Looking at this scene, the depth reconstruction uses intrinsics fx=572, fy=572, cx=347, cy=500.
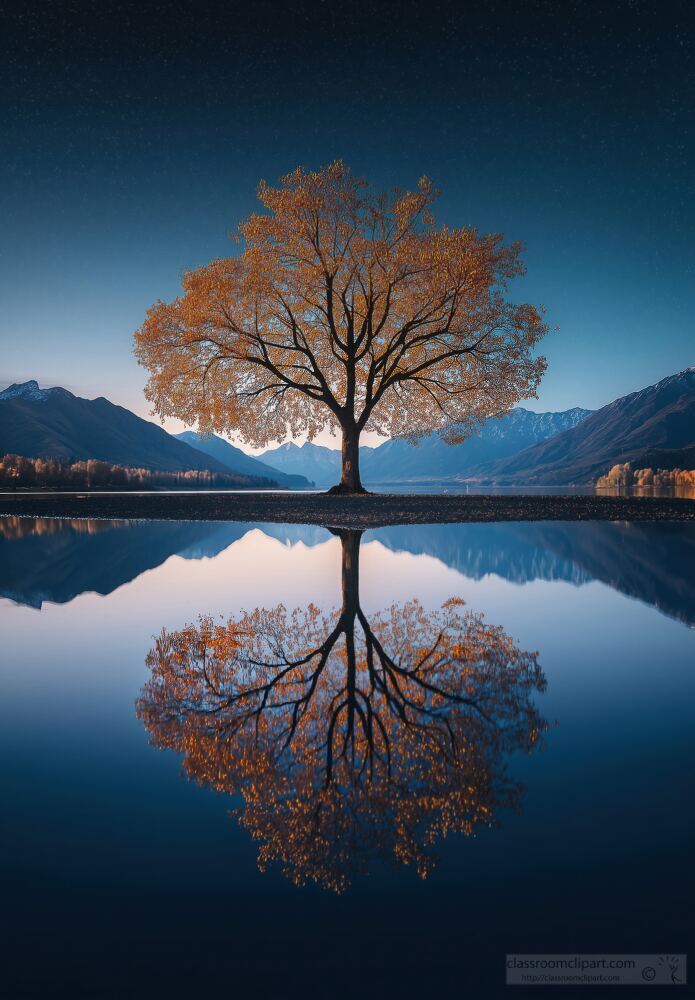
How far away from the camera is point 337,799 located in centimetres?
225

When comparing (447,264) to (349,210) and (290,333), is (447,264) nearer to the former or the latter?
(349,210)

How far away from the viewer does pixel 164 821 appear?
7.11ft

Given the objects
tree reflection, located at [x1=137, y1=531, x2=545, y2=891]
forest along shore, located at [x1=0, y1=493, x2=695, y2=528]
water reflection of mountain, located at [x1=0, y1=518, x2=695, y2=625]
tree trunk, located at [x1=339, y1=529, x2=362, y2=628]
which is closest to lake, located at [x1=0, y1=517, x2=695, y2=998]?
tree reflection, located at [x1=137, y1=531, x2=545, y2=891]

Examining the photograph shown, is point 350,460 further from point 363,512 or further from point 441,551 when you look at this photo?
point 441,551

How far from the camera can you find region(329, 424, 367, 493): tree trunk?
2702 centimetres

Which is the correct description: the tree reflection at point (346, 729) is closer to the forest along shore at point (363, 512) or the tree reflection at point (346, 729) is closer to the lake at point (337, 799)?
the lake at point (337, 799)

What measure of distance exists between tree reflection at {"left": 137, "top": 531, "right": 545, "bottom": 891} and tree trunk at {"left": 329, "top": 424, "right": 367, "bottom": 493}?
2227 cm

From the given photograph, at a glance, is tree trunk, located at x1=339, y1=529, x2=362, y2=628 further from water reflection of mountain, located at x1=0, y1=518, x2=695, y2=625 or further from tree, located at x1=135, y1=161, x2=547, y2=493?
tree, located at x1=135, y1=161, x2=547, y2=493

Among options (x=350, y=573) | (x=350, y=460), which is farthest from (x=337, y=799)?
(x=350, y=460)

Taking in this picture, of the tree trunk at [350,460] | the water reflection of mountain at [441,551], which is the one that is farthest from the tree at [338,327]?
the water reflection of mountain at [441,551]

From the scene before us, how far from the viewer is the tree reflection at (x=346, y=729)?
210 centimetres

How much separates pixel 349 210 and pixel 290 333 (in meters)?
6.01

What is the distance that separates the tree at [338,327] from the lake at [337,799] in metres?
21.5
